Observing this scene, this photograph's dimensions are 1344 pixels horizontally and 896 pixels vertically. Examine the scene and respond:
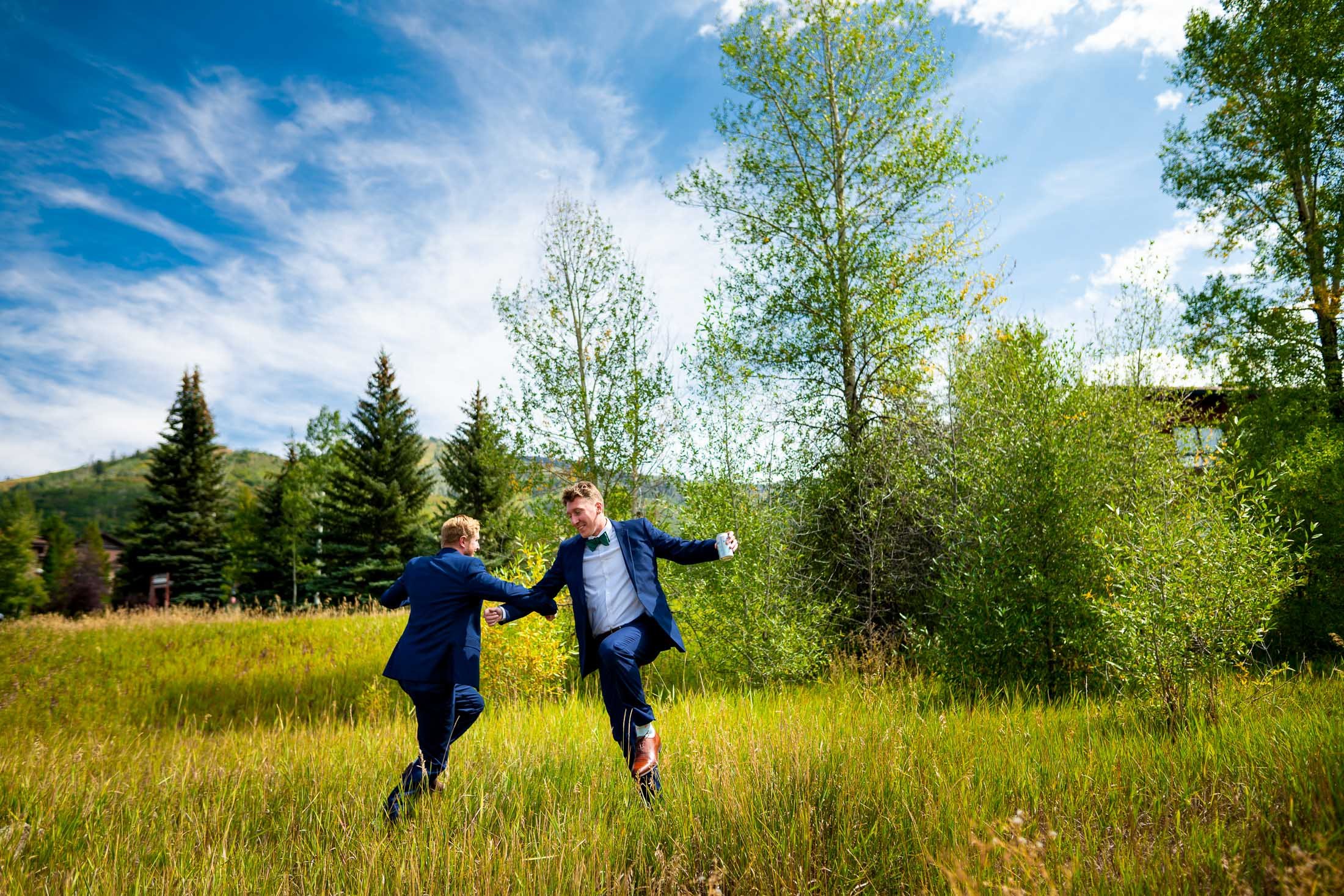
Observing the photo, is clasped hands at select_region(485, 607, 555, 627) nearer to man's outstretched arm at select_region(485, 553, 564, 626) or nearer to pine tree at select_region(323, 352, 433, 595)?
man's outstretched arm at select_region(485, 553, 564, 626)

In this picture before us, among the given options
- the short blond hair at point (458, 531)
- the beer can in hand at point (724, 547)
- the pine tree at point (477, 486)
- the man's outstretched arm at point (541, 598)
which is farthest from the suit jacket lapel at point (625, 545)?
the pine tree at point (477, 486)

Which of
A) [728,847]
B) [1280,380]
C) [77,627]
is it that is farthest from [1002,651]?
[77,627]

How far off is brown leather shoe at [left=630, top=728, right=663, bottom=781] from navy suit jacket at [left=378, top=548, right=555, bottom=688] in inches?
44.5

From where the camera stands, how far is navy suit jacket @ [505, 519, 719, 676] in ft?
14.7

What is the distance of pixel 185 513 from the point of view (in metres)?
41.7

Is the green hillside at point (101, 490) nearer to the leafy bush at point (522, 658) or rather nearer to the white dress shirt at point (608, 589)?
the leafy bush at point (522, 658)

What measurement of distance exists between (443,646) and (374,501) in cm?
3222

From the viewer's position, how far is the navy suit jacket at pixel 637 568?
14.7 feet

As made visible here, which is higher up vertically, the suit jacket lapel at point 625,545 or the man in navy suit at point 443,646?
the suit jacket lapel at point 625,545

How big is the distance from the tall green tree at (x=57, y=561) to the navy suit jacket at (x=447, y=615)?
212 ft

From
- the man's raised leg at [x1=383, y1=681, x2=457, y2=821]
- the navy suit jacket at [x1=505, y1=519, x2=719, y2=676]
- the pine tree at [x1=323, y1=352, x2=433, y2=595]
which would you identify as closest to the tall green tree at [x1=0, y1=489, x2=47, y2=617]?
the pine tree at [x1=323, y1=352, x2=433, y2=595]

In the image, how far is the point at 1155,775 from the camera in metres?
3.60

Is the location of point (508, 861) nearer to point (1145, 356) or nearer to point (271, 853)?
point (271, 853)

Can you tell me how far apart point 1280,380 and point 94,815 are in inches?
765
